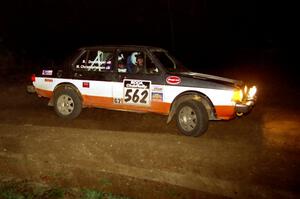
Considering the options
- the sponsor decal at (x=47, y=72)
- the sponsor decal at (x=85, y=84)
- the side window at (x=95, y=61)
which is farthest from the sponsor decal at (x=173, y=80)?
the sponsor decal at (x=47, y=72)

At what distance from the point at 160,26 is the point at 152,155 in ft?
83.7

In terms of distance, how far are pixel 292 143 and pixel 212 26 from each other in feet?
80.4

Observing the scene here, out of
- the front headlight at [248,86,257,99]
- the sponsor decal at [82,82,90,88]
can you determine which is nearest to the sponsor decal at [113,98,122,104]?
the sponsor decal at [82,82,90,88]

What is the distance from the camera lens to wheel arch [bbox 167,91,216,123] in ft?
25.6

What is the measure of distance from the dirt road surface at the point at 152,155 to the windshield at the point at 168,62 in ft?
4.11

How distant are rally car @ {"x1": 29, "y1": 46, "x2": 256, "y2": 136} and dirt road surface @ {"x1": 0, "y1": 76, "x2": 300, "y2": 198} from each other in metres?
0.44

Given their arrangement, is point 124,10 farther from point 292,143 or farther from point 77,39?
point 292,143

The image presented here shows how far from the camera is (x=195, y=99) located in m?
7.84

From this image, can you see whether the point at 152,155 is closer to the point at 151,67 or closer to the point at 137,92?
the point at 137,92

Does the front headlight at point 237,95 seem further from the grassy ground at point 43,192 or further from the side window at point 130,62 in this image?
the grassy ground at point 43,192

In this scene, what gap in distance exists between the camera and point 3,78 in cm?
1612

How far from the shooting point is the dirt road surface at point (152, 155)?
5.78m

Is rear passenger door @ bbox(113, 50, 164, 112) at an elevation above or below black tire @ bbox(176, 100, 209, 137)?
above

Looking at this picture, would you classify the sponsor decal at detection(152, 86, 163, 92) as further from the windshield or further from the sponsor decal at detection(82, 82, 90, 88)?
the sponsor decal at detection(82, 82, 90, 88)
